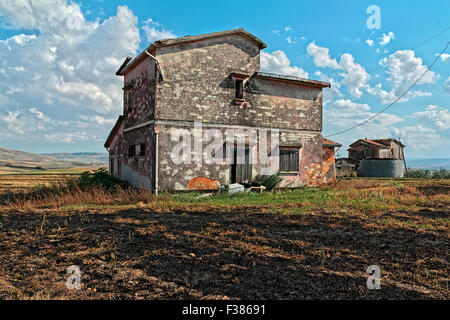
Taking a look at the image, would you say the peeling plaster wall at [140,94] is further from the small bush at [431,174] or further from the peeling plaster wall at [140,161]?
the small bush at [431,174]

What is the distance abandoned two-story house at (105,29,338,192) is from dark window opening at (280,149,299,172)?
5 cm

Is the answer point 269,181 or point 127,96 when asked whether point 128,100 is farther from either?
point 269,181

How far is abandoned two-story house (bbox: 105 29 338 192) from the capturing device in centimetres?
1236

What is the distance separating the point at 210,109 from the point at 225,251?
895 cm

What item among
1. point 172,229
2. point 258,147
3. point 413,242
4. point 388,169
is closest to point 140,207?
point 172,229

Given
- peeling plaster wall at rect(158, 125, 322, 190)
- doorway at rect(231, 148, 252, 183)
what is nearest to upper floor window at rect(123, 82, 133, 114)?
peeling plaster wall at rect(158, 125, 322, 190)

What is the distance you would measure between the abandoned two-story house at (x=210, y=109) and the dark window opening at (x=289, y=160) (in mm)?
52

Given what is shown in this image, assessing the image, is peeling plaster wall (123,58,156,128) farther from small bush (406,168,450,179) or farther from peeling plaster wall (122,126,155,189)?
small bush (406,168,450,179)

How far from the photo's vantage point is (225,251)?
205 inches

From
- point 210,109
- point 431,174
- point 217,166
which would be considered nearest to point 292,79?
point 210,109

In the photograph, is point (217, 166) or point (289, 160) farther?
point (289, 160)

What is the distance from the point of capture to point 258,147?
1437 cm
